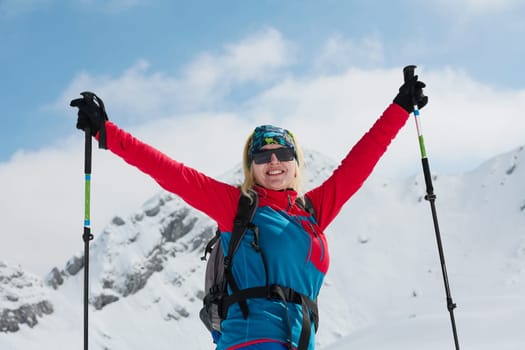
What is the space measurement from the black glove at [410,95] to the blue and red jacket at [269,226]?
0.53 meters

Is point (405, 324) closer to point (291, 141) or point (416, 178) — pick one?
point (291, 141)

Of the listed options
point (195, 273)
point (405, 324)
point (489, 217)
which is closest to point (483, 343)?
point (405, 324)

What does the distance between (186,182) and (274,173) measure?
637 mm

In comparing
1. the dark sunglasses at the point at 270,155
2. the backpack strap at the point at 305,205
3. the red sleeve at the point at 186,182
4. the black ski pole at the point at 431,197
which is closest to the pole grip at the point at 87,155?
the red sleeve at the point at 186,182

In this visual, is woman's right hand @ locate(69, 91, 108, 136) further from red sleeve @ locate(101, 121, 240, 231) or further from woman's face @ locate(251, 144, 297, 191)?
woman's face @ locate(251, 144, 297, 191)

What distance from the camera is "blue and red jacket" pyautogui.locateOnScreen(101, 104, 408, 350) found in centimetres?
349

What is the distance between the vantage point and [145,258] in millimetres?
113562

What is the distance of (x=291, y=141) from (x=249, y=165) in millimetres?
352

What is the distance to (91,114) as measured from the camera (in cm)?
414

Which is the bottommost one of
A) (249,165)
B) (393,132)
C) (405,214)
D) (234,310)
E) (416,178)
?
(234,310)

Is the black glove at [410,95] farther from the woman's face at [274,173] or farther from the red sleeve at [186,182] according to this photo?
the red sleeve at [186,182]

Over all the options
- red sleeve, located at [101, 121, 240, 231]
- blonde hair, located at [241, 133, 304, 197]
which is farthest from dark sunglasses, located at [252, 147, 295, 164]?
red sleeve, located at [101, 121, 240, 231]

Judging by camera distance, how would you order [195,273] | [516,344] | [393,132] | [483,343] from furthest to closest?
[195,273]
[483,343]
[516,344]
[393,132]

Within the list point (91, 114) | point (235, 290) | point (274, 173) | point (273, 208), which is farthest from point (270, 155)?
point (91, 114)
